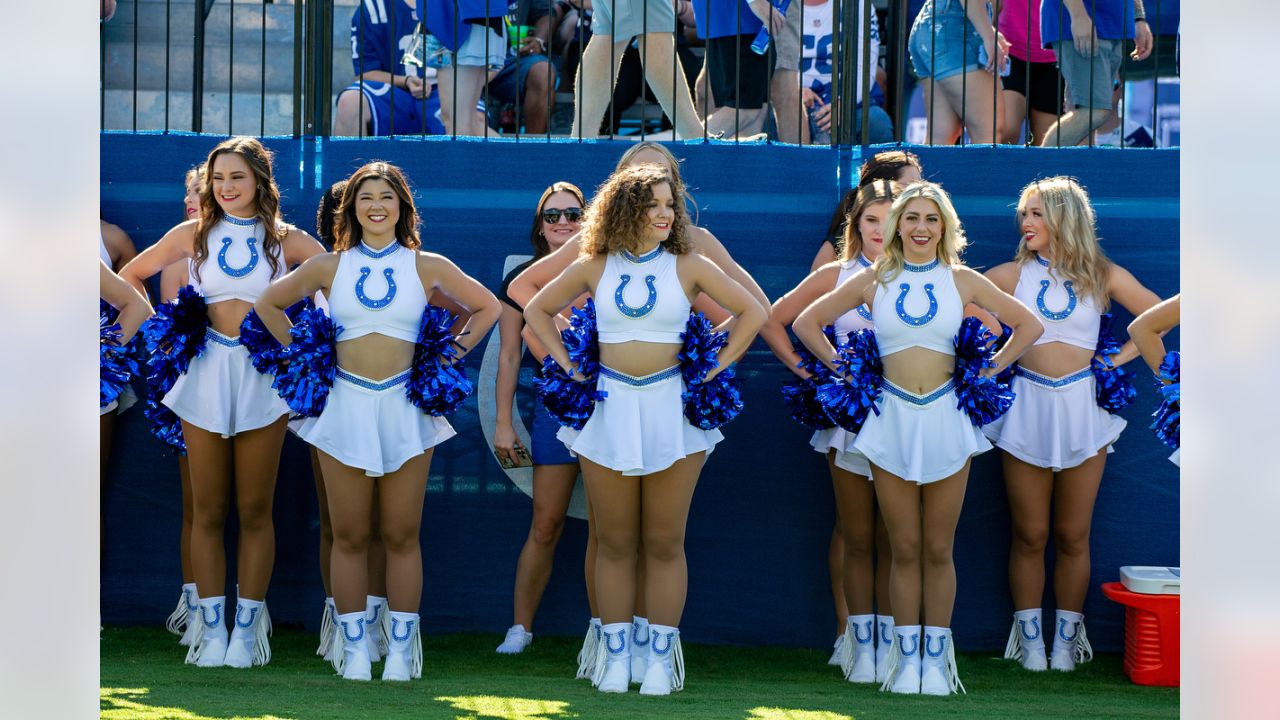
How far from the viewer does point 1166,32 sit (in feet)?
26.6

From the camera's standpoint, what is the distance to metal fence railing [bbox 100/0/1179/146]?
595 cm

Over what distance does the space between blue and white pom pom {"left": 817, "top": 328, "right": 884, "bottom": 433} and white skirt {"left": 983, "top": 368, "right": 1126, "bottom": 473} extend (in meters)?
0.69

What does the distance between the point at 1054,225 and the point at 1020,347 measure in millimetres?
669

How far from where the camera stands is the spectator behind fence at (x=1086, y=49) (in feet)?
20.9

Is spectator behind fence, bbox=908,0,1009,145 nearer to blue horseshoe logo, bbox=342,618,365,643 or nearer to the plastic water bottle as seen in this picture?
the plastic water bottle

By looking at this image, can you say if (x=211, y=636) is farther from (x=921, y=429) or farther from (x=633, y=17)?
(x=633, y=17)

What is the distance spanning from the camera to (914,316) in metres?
4.94

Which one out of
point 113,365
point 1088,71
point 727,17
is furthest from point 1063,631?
point 113,365

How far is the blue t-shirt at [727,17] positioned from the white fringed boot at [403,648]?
9.46 feet

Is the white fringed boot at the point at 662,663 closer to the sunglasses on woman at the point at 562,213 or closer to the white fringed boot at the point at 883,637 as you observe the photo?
the white fringed boot at the point at 883,637

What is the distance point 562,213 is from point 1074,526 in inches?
93.0

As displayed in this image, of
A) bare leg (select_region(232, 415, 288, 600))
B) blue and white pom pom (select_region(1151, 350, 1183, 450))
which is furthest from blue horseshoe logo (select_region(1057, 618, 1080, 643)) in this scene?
bare leg (select_region(232, 415, 288, 600))
